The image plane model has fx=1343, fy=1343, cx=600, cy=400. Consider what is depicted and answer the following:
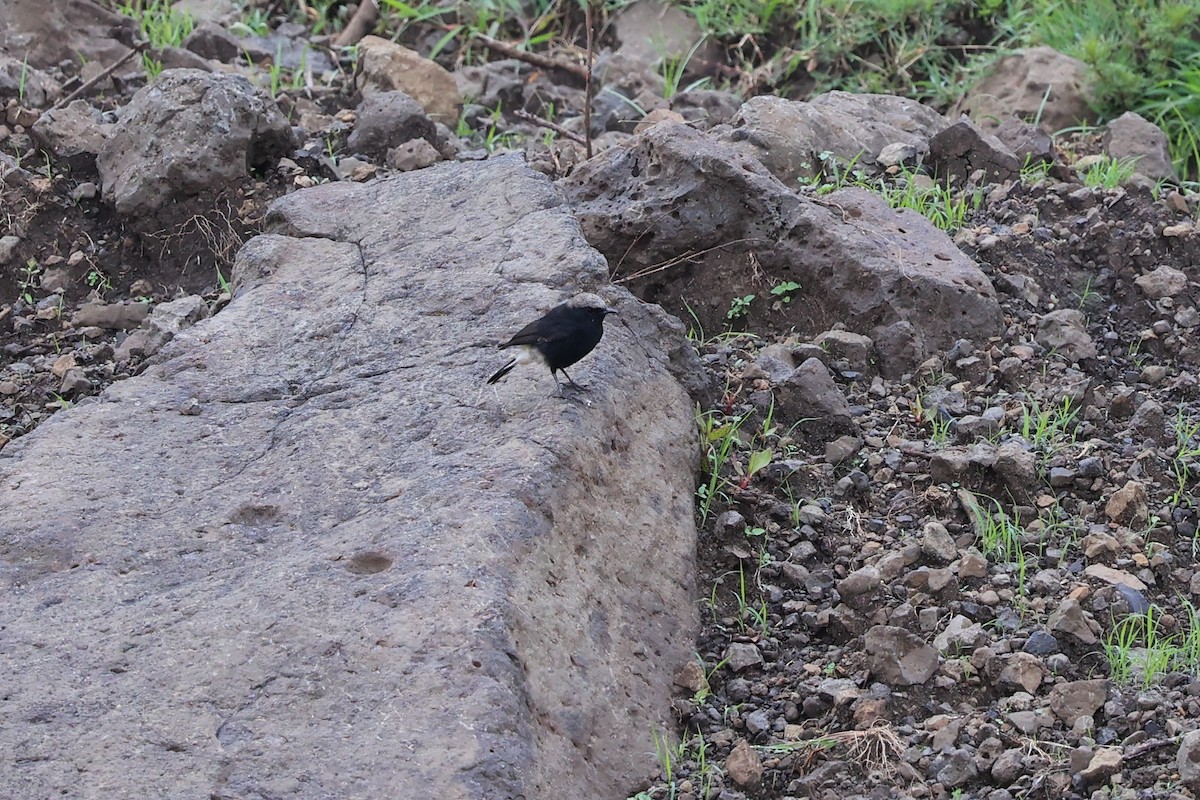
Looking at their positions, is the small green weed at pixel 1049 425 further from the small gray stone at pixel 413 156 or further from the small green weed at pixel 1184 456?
the small gray stone at pixel 413 156

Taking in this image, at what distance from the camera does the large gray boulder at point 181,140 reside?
17.8 ft

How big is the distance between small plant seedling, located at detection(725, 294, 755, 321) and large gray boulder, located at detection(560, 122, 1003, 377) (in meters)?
0.03

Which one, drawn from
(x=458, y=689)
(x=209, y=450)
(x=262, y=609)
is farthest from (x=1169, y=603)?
(x=209, y=450)

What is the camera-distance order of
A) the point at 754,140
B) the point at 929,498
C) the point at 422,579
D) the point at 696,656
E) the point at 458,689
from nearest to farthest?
the point at 458,689, the point at 422,579, the point at 696,656, the point at 929,498, the point at 754,140

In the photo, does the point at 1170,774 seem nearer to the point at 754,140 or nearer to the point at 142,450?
the point at 142,450

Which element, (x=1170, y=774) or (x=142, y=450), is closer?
(x=1170, y=774)

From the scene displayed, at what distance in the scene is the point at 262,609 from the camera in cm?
318

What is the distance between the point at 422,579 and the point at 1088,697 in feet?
5.50

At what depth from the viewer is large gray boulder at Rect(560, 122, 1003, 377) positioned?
191 inches

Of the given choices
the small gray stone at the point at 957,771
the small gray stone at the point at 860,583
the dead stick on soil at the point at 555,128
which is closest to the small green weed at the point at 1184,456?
the small gray stone at the point at 860,583

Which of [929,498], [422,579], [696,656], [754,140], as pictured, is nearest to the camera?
[422,579]

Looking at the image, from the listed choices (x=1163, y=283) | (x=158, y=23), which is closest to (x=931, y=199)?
(x=1163, y=283)

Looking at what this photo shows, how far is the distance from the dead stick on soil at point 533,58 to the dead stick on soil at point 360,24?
2.27 ft

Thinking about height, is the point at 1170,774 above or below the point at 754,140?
below
